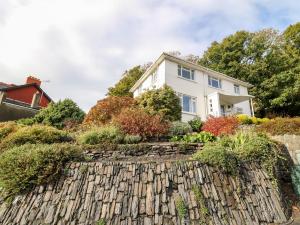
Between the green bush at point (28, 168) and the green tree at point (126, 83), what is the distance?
71.2ft

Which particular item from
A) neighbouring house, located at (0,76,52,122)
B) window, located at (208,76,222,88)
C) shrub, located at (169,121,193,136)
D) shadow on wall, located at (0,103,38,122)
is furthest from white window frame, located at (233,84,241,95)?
shadow on wall, located at (0,103,38,122)

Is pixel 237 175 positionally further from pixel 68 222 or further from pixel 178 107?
pixel 178 107

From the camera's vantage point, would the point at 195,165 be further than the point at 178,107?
No

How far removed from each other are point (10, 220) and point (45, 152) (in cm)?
185

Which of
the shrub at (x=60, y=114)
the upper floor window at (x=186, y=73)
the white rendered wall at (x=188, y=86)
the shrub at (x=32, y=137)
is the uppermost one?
the upper floor window at (x=186, y=73)

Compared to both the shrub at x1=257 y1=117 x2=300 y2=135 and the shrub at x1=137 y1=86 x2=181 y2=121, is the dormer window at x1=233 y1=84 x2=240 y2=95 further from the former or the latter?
the shrub at x1=257 y1=117 x2=300 y2=135

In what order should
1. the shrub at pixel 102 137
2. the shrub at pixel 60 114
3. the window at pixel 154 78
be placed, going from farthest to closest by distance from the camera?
the window at pixel 154 78
the shrub at pixel 60 114
the shrub at pixel 102 137

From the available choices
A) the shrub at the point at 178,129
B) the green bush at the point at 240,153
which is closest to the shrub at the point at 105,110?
the shrub at the point at 178,129

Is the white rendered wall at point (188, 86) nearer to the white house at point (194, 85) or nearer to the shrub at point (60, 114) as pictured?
the white house at point (194, 85)

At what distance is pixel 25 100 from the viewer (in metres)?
25.5

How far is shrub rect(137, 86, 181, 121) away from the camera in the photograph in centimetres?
1312

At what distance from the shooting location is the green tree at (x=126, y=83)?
27.5 meters

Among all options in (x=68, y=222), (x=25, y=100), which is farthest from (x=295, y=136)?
(x=25, y=100)

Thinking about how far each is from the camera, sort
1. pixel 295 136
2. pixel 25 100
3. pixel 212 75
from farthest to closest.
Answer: pixel 25 100 < pixel 212 75 < pixel 295 136
